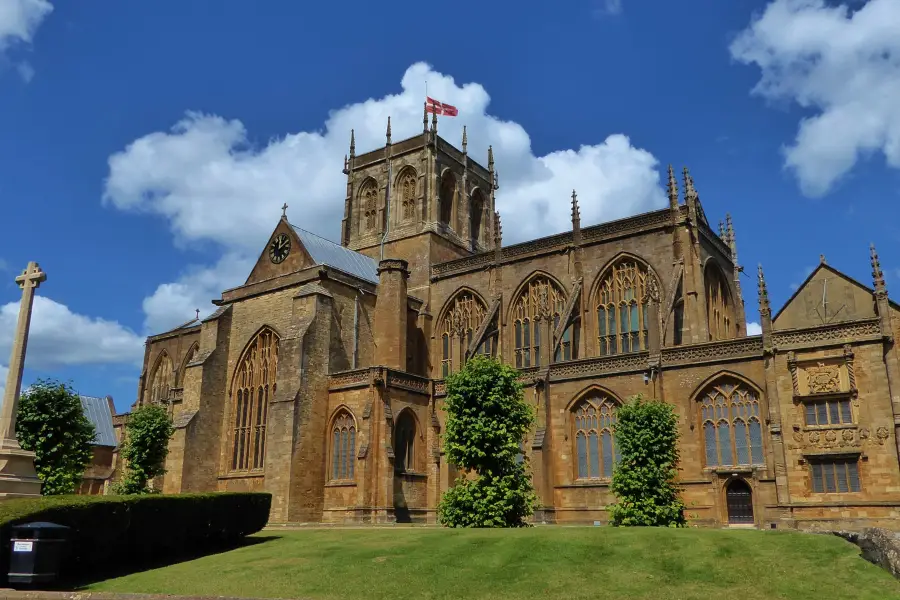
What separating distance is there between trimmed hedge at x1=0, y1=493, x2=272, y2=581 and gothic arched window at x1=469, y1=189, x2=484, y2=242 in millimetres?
36290

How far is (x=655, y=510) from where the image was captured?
28234 millimetres

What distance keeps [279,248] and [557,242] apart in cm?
1662

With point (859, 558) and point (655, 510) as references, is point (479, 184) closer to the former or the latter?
point (655, 510)

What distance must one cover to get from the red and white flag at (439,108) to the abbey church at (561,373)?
10906 millimetres

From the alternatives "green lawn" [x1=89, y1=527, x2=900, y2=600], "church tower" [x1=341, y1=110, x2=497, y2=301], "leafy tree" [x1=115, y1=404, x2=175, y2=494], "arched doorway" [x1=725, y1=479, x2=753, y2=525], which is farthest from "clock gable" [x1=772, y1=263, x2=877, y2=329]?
"leafy tree" [x1=115, y1=404, x2=175, y2=494]

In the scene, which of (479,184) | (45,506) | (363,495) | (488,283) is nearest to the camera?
(45,506)

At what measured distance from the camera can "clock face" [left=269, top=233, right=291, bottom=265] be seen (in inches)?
1772

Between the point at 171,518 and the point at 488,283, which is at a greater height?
the point at 488,283

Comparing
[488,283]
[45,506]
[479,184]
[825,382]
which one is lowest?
[45,506]

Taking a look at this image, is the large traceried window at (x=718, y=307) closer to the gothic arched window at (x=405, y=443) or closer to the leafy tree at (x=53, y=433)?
the gothic arched window at (x=405, y=443)

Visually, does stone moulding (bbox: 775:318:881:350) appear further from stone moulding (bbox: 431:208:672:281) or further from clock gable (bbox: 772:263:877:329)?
stone moulding (bbox: 431:208:672:281)

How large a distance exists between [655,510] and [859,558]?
1229 cm

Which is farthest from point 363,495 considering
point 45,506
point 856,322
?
point 856,322

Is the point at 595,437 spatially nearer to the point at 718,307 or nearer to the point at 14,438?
the point at 718,307
